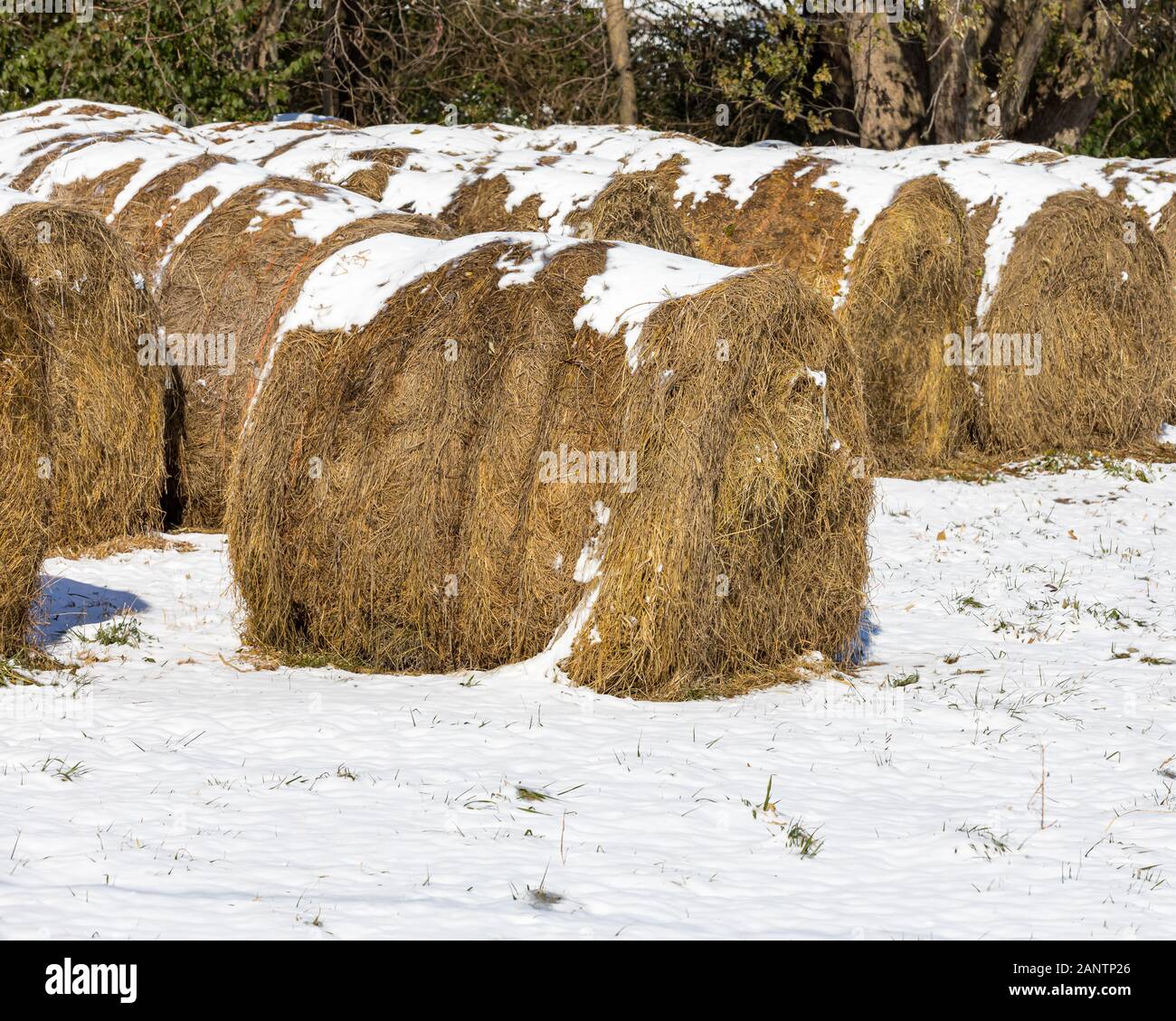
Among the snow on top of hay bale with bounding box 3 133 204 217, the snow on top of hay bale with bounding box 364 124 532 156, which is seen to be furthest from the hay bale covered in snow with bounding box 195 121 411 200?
the snow on top of hay bale with bounding box 3 133 204 217

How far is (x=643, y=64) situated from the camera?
93.3ft

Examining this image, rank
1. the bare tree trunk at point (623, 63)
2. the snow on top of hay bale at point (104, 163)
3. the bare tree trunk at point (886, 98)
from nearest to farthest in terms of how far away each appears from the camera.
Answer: the snow on top of hay bale at point (104, 163)
the bare tree trunk at point (886, 98)
the bare tree trunk at point (623, 63)

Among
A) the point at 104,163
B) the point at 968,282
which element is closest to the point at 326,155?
the point at 104,163

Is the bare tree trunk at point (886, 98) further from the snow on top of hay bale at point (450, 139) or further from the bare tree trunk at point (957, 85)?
the snow on top of hay bale at point (450, 139)

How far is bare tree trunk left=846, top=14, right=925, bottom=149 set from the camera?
23094mm

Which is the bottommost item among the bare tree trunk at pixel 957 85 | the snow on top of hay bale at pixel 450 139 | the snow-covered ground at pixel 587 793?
the snow-covered ground at pixel 587 793

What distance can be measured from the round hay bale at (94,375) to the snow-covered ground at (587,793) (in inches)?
55.7

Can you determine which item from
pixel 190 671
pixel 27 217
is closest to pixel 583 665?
pixel 190 671

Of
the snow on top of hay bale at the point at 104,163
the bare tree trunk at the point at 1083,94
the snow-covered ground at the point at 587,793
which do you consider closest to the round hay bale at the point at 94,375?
the snow on top of hay bale at the point at 104,163

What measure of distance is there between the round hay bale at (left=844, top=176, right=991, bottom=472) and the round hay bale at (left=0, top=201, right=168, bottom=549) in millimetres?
6023

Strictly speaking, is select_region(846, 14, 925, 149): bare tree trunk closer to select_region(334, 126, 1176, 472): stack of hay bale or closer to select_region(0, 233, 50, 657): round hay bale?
select_region(334, 126, 1176, 472): stack of hay bale

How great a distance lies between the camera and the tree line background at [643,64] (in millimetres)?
22312

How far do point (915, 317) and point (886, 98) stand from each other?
422 inches

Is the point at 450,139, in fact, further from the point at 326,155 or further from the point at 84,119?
the point at 84,119
